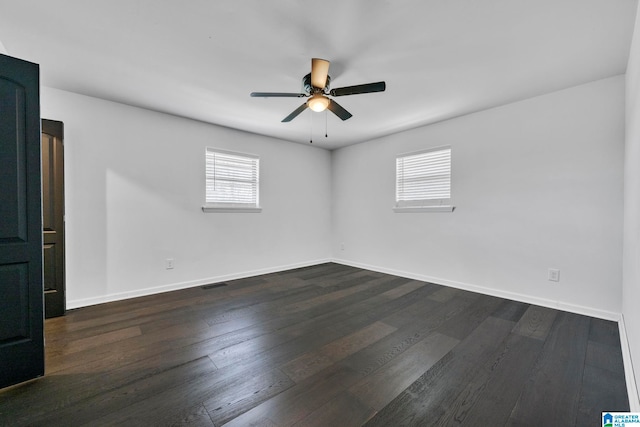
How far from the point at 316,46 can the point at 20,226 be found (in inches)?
93.2

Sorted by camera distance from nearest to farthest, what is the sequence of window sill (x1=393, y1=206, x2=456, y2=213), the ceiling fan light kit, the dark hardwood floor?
the dark hardwood floor < the ceiling fan light kit < window sill (x1=393, y1=206, x2=456, y2=213)

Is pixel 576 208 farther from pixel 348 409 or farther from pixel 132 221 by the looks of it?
pixel 132 221

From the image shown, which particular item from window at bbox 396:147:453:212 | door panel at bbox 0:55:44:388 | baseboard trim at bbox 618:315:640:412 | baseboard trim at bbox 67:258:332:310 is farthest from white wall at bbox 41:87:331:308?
baseboard trim at bbox 618:315:640:412

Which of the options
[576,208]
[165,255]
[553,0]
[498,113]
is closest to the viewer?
[553,0]

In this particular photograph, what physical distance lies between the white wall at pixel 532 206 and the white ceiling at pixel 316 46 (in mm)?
356

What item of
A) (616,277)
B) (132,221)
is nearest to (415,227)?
(616,277)

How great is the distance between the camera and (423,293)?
340cm

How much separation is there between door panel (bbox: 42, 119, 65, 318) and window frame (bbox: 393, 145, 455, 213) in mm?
4340

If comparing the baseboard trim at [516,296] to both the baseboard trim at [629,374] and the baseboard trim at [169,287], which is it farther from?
the baseboard trim at [169,287]

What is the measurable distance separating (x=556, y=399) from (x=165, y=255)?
4034 millimetres

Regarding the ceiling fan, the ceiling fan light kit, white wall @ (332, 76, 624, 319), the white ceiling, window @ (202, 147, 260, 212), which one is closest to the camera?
the white ceiling

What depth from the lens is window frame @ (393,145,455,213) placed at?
378 centimetres

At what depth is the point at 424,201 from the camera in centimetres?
409

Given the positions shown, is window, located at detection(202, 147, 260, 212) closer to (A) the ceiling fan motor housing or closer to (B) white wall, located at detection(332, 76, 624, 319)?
(A) the ceiling fan motor housing
